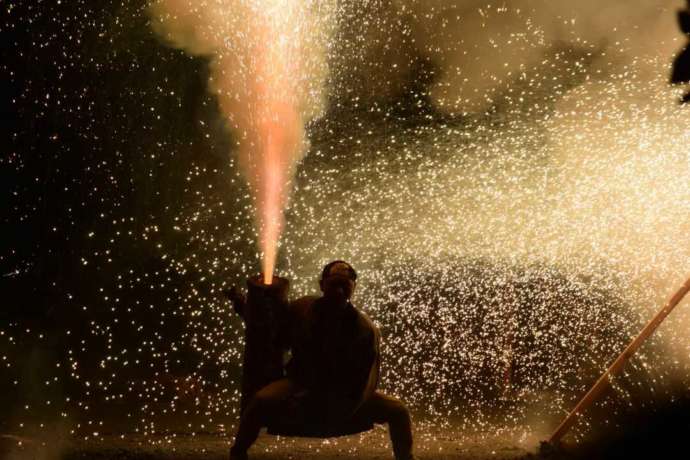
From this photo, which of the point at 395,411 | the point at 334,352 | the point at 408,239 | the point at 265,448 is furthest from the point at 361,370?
the point at 408,239

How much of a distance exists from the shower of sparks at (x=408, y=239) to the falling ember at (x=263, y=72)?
0.04m

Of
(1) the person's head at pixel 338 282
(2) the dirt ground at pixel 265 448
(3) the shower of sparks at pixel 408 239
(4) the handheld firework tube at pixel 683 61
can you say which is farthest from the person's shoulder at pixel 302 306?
(4) the handheld firework tube at pixel 683 61

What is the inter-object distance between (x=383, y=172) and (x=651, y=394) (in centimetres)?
288

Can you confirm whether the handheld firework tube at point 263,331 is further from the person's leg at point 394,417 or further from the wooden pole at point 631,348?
the wooden pole at point 631,348

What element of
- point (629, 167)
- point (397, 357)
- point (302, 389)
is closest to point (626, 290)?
point (629, 167)

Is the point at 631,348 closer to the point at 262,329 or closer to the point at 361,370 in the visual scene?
the point at 361,370

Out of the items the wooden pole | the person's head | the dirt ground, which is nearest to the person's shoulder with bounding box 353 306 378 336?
the person's head

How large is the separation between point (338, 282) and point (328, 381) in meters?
0.48

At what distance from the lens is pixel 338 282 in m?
2.79

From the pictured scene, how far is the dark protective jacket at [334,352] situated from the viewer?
9.19 feet

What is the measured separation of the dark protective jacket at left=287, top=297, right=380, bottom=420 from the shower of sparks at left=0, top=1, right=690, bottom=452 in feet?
Answer: 6.03

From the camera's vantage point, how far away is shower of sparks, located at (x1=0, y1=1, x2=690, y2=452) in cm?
450

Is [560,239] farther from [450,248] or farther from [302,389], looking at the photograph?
[302,389]

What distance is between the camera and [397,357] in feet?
16.1
